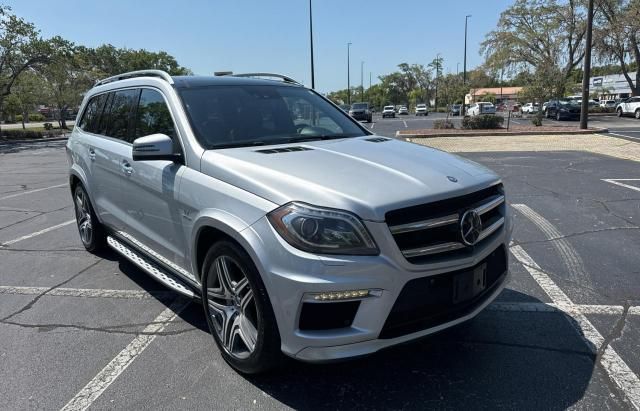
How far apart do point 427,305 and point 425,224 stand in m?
0.44

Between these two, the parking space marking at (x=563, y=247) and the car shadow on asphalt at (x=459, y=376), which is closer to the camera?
the car shadow on asphalt at (x=459, y=376)

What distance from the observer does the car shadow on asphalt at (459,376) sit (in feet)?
9.06

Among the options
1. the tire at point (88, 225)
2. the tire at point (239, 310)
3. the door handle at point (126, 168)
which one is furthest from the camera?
the tire at point (88, 225)

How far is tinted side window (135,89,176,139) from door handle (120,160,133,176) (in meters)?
0.26

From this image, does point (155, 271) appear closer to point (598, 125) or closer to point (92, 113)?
point (92, 113)

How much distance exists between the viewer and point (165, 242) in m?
3.72

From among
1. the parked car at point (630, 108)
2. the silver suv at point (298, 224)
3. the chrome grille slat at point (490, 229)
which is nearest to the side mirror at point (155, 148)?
the silver suv at point (298, 224)

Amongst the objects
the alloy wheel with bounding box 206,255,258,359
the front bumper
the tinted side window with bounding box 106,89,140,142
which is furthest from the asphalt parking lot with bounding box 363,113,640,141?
the alloy wheel with bounding box 206,255,258,359

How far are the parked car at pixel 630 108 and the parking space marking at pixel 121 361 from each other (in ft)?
136

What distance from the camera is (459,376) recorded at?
300 cm

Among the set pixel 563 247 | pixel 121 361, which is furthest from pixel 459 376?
pixel 563 247

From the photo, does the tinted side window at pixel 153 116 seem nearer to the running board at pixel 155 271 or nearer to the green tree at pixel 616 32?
the running board at pixel 155 271

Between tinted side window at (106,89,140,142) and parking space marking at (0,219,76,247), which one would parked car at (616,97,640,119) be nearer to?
parking space marking at (0,219,76,247)

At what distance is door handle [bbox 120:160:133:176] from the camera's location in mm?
4067
